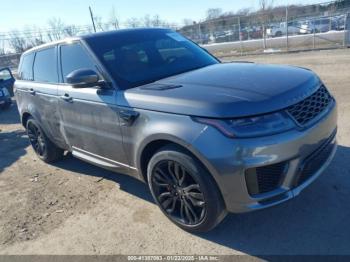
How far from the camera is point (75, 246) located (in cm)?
331

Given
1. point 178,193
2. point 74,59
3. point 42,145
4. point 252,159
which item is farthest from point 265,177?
point 42,145

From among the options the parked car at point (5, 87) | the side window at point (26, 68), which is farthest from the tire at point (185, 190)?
the parked car at point (5, 87)

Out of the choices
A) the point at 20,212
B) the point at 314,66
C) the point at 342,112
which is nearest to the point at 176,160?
the point at 20,212

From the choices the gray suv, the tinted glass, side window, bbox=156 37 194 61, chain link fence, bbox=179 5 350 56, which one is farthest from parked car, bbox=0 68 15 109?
chain link fence, bbox=179 5 350 56

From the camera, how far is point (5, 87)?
12320 millimetres

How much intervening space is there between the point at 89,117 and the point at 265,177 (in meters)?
2.14

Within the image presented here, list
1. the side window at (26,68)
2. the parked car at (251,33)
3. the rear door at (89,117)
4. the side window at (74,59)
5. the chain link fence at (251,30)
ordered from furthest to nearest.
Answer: the parked car at (251,33)
the chain link fence at (251,30)
the side window at (26,68)
the side window at (74,59)
the rear door at (89,117)

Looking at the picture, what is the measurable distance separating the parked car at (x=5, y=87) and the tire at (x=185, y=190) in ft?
34.2

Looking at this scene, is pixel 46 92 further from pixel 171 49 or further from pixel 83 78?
pixel 171 49

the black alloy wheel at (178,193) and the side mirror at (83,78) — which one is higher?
the side mirror at (83,78)

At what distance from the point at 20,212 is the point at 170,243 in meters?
2.17

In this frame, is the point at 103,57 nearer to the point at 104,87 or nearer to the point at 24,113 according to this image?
the point at 104,87

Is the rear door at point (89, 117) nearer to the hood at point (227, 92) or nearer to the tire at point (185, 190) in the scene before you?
the hood at point (227, 92)

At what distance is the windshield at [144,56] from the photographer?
3584 millimetres
